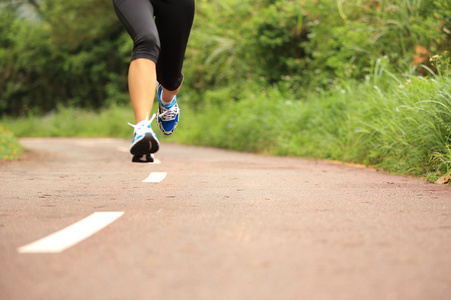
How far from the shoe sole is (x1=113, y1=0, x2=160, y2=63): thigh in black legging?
585mm

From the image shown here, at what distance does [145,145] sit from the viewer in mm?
4281

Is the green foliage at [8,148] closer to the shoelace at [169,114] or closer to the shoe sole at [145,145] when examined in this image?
the shoelace at [169,114]

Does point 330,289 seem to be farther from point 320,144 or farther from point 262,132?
point 262,132

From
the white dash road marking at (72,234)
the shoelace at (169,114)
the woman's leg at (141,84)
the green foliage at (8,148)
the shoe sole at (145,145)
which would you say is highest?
the woman's leg at (141,84)

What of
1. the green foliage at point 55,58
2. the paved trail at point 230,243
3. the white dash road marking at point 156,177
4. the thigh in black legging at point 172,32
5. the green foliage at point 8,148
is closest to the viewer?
the paved trail at point 230,243

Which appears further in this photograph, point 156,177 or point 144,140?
point 156,177

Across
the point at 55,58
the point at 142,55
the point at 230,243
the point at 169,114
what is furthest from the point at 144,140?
the point at 55,58

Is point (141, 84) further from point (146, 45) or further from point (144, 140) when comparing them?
point (144, 140)

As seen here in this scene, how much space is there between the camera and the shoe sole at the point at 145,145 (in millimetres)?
4246

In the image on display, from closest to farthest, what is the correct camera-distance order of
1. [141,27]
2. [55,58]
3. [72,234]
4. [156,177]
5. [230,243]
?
[230,243], [72,234], [141,27], [156,177], [55,58]

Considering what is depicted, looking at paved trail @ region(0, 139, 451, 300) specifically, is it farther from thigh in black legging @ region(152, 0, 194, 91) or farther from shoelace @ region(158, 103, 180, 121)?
thigh in black legging @ region(152, 0, 194, 91)

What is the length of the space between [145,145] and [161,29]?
1089 millimetres

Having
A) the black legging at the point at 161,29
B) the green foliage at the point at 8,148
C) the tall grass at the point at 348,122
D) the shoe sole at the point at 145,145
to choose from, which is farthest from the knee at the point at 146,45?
the green foliage at the point at 8,148

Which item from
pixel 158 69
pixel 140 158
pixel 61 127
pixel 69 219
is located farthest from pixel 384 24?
pixel 61 127
